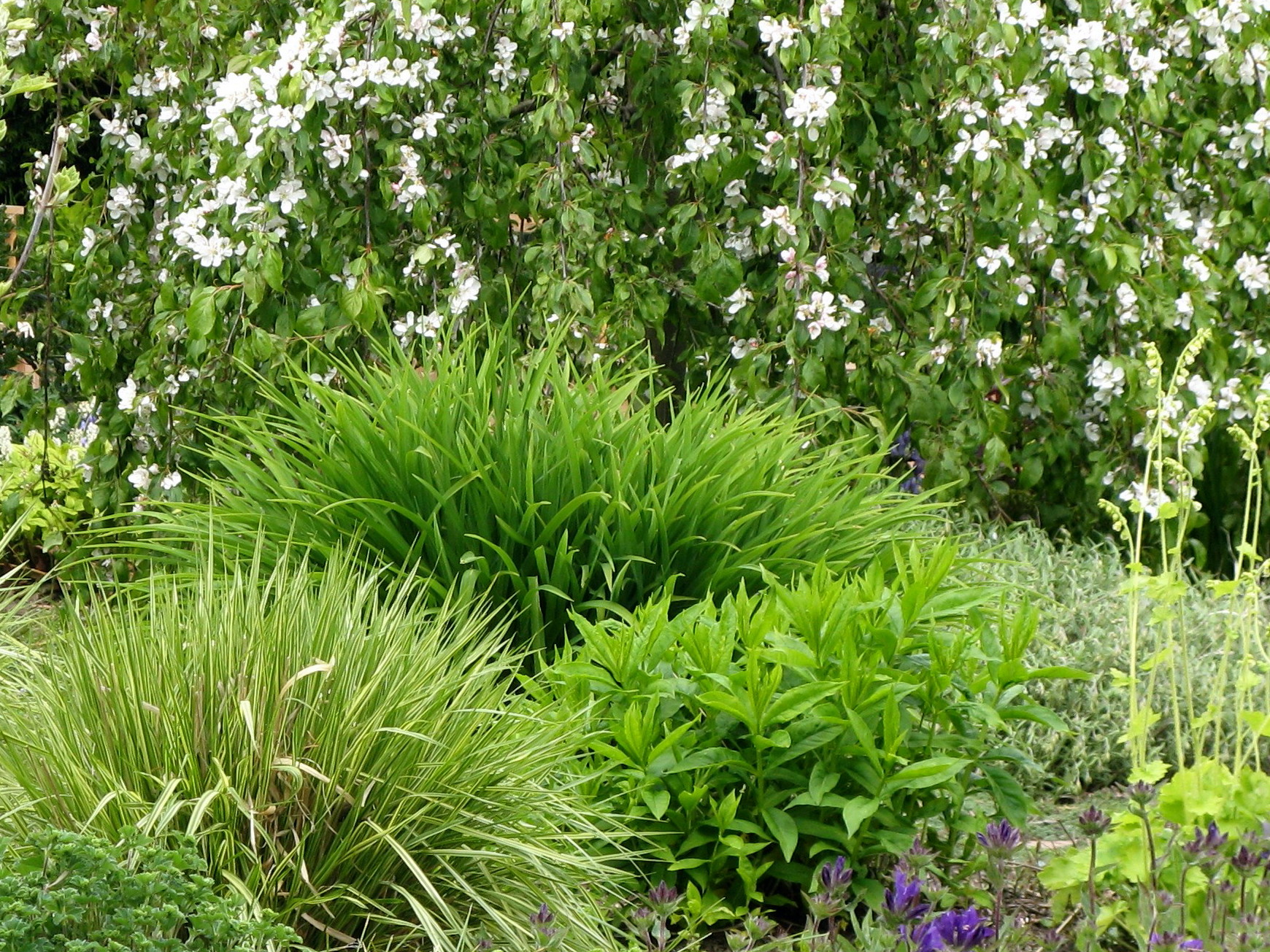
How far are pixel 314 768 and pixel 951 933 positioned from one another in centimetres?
86

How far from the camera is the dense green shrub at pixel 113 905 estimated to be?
1.49 meters

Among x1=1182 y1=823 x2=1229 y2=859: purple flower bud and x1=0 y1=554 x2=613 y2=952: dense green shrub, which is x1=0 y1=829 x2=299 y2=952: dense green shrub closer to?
x1=0 y1=554 x2=613 y2=952: dense green shrub

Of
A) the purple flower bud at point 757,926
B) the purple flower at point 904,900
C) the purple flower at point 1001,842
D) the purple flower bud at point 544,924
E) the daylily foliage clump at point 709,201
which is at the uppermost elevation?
the daylily foliage clump at point 709,201

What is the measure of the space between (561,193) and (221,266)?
35.8 inches

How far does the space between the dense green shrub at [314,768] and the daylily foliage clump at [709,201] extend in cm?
149

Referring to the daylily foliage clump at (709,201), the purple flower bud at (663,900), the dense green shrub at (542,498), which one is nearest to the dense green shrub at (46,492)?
the daylily foliage clump at (709,201)

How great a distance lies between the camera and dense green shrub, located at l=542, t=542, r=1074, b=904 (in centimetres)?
215

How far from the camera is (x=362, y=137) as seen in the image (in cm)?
358

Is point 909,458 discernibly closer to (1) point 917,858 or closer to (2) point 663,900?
(1) point 917,858

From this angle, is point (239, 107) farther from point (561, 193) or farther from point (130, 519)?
point (130, 519)

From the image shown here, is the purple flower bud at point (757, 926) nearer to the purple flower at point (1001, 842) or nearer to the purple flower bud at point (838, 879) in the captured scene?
the purple flower bud at point (838, 879)

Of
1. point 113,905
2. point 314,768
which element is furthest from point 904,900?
point 113,905

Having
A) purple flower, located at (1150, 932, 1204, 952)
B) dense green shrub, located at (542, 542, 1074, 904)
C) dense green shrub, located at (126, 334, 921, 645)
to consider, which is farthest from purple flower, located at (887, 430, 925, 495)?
purple flower, located at (1150, 932, 1204, 952)

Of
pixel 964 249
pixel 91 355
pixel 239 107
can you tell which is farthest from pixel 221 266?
pixel 964 249
